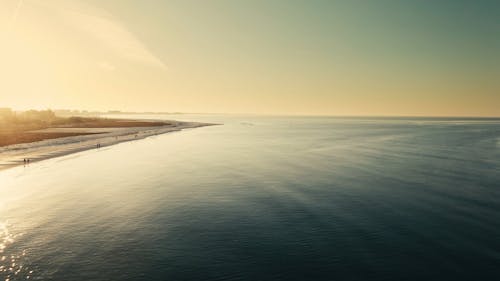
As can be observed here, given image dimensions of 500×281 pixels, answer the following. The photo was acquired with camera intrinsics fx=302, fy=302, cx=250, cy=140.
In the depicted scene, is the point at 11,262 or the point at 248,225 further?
the point at 248,225

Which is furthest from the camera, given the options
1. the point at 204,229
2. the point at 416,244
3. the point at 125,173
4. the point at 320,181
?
the point at 125,173

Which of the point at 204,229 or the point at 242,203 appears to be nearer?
the point at 204,229

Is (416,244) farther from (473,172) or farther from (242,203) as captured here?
(473,172)

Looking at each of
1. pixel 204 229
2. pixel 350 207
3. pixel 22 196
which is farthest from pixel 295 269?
pixel 22 196

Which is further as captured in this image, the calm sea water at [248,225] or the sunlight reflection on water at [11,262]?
the calm sea water at [248,225]

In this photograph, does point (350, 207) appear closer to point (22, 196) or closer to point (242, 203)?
point (242, 203)

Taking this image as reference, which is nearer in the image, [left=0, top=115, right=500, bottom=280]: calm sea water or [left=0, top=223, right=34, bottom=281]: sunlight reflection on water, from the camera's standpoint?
[left=0, top=223, right=34, bottom=281]: sunlight reflection on water

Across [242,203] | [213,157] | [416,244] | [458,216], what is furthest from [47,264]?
[213,157]

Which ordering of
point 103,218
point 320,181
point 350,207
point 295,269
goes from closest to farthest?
point 295,269
point 103,218
point 350,207
point 320,181
